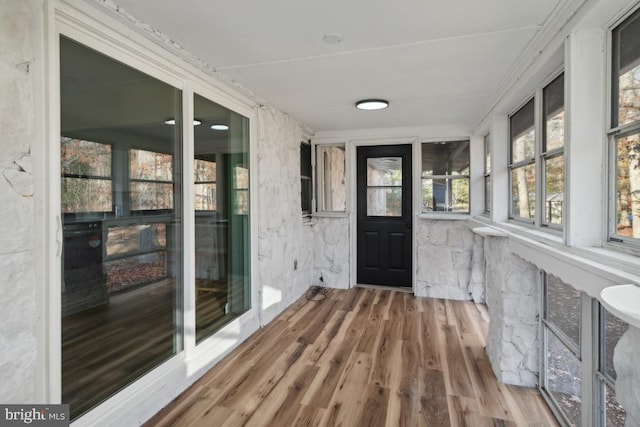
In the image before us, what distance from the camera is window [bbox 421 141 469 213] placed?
14.2 feet

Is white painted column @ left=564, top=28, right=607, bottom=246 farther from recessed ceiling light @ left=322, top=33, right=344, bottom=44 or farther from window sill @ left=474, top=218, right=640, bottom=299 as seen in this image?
recessed ceiling light @ left=322, top=33, right=344, bottom=44

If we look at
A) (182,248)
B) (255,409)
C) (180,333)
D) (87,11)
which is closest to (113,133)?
(87,11)

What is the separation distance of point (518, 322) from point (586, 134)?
55.1 inches

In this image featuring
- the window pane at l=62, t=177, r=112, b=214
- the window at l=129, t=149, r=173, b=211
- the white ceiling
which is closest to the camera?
the window pane at l=62, t=177, r=112, b=214

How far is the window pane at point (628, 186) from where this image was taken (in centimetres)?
129

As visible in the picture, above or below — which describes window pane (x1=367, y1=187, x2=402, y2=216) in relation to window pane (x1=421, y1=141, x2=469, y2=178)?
below

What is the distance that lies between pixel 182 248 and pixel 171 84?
3.65 ft

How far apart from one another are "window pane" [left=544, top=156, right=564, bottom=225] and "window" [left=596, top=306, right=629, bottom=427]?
2.13 ft

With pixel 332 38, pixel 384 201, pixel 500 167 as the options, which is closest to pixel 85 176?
pixel 332 38

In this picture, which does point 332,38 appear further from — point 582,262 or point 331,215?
point 331,215

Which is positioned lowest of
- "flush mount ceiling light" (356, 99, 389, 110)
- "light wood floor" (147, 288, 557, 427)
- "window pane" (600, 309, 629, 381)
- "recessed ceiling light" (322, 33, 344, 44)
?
"light wood floor" (147, 288, 557, 427)

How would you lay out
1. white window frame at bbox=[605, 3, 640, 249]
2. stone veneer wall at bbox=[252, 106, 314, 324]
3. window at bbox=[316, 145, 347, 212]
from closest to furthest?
1. white window frame at bbox=[605, 3, 640, 249]
2. stone veneer wall at bbox=[252, 106, 314, 324]
3. window at bbox=[316, 145, 347, 212]

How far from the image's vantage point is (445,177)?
4.39 m

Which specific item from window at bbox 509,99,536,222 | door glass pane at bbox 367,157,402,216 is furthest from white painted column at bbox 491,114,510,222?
door glass pane at bbox 367,157,402,216
